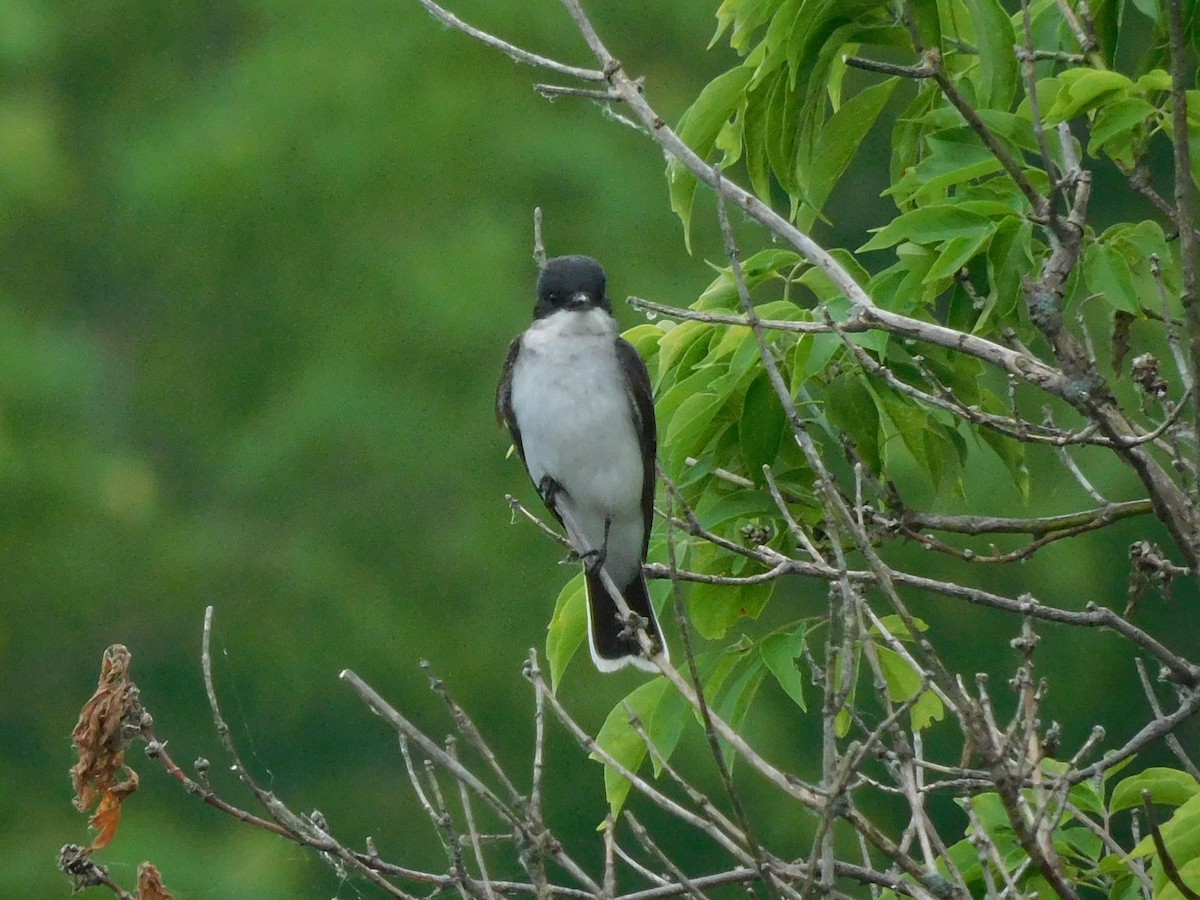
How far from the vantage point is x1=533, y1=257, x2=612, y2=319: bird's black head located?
4.40 metres

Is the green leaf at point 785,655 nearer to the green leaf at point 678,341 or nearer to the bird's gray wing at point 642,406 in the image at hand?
the green leaf at point 678,341

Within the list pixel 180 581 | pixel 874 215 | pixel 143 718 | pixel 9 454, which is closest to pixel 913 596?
pixel 874 215

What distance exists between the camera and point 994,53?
2570 millimetres

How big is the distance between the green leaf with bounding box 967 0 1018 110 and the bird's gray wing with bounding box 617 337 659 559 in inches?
71.8

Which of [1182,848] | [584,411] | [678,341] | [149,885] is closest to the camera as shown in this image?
[1182,848]

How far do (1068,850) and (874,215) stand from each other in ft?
29.3

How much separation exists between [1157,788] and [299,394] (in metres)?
9.57

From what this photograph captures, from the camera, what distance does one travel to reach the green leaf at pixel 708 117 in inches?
112

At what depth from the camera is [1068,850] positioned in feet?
8.07

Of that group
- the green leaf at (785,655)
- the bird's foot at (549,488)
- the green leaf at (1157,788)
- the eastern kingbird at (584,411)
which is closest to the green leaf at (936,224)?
the green leaf at (785,655)

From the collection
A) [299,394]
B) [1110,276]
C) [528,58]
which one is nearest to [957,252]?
[1110,276]

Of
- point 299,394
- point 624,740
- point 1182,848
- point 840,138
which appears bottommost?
point 299,394

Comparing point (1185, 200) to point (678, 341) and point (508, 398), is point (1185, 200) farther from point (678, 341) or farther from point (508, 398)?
point (508, 398)

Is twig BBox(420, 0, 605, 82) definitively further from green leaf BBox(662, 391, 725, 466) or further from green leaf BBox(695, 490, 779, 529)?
green leaf BBox(695, 490, 779, 529)
